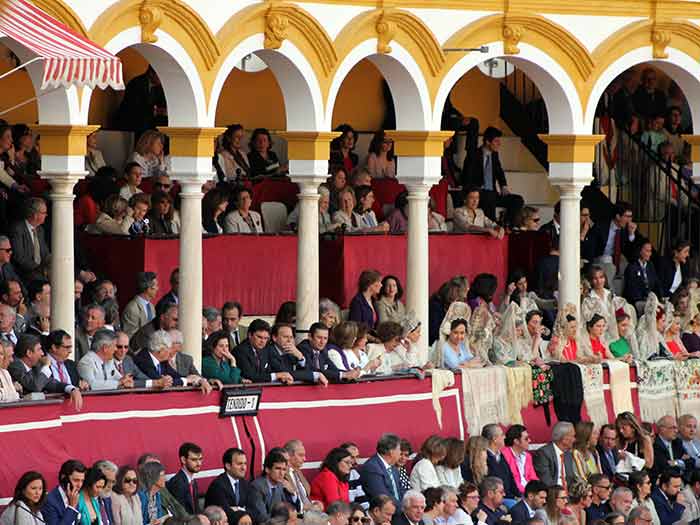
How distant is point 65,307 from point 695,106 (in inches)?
365

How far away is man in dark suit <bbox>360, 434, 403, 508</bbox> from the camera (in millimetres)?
23953

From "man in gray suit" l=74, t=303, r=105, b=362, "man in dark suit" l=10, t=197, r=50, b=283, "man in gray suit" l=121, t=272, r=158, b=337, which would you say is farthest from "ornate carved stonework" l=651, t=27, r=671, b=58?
"man in gray suit" l=74, t=303, r=105, b=362

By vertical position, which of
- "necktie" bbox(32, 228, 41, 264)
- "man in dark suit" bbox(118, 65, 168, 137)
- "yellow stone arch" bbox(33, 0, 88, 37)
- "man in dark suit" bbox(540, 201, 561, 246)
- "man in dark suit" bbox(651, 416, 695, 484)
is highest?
"yellow stone arch" bbox(33, 0, 88, 37)

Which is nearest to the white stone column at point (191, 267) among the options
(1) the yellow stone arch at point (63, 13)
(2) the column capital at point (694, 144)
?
(1) the yellow stone arch at point (63, 13)

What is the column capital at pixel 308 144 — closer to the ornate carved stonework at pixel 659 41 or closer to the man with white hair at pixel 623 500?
the ornate carved stonework at pixel 659 41

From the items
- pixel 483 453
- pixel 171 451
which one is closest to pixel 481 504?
pixel 483 453

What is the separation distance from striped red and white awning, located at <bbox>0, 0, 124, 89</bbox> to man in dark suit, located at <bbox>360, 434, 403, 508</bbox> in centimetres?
417

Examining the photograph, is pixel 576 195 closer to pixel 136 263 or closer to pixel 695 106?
pixel 695 106

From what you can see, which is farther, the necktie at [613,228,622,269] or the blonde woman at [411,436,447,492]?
the necktie at [613,228,622,269]

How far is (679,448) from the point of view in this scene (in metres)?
28.2

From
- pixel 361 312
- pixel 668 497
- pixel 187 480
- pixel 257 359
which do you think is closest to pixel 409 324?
pixel 361 312

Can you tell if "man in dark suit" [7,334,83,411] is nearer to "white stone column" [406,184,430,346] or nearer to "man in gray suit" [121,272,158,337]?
"man in gray suit" [121,272,158,337]

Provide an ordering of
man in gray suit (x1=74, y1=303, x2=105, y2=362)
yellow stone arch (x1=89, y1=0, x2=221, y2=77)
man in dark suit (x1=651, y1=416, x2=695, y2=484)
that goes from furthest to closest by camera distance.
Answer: man in dark suit (x1=651, y1=416, x2=695, y2=484) → yellow stone arch (x1=89, y1=0, x2=221, y2=77) → man in gray suit (x1=74, y1=303, x2=105, y2=362)

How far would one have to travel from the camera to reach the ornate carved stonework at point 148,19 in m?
26.1
